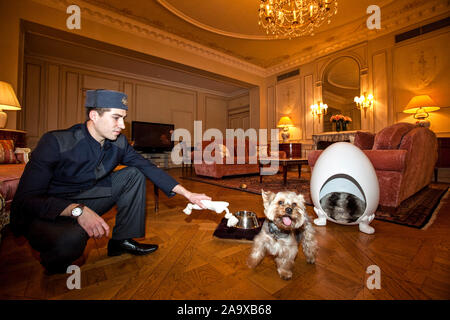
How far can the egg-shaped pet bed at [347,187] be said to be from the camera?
5.01ft

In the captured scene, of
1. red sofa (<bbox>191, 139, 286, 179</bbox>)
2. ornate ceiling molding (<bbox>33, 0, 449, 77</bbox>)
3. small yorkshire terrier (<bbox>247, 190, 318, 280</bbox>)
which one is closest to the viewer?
small yorkshire terrier (<bbox>247, 190, 318, 280</bbox>)

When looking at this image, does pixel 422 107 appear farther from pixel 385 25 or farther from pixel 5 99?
pixel 5 99

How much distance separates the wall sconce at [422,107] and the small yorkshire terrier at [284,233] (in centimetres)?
440

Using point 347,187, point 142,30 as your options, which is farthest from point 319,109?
point 142,30

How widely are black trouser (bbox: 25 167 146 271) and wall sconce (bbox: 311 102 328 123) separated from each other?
6293mm

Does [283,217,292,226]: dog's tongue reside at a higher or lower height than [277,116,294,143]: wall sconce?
lower

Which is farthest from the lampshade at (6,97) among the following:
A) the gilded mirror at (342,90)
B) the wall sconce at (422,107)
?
the gilded mirror at (342,90)

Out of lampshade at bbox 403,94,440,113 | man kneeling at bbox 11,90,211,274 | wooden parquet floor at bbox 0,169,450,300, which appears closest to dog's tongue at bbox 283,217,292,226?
wooden parquet floor at bbox 0,169,450,300

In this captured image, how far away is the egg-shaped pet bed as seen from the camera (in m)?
1.53

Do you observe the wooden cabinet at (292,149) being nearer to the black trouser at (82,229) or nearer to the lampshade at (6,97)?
the black trouser at (82,229)

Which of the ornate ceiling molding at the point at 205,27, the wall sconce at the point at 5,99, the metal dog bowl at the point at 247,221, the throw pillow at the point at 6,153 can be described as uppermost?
the ornate ceiling molding at the point at 205,27

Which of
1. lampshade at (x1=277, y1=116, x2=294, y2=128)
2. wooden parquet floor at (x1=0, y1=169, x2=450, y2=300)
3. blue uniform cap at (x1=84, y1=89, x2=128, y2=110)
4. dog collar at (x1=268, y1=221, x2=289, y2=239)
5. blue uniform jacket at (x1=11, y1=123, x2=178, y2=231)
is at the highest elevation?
lampshade at (x1=277, y1=116, x2=294, y2=128)

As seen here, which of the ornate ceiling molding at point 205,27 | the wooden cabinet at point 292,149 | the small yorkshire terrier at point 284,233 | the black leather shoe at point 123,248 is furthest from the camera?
the wooden cabinet at point 292,149

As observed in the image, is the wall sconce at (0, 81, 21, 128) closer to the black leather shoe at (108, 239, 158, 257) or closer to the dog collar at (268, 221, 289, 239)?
the black leather shoe at (108, 239, 158, 257)
